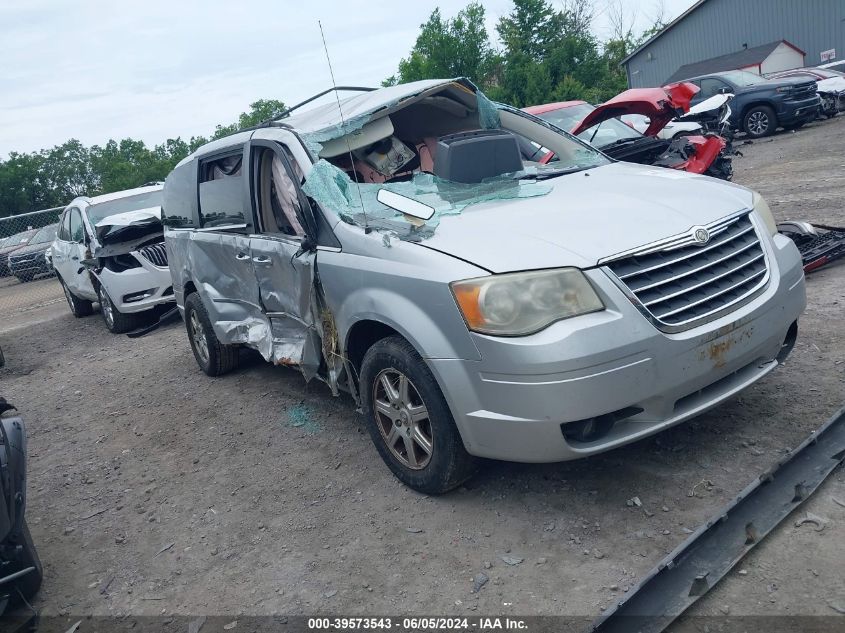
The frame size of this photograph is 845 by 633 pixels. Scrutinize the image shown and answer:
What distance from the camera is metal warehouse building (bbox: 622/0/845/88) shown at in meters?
32.5

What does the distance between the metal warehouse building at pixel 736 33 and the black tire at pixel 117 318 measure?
32604mm

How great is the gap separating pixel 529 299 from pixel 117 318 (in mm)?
7755

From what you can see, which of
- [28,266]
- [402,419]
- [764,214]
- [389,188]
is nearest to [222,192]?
[389,188]

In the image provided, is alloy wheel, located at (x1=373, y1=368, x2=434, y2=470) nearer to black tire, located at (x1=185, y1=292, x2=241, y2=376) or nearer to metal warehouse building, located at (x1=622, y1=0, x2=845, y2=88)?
black tire, located at (x1=185, y1=292, x2=241, y2=376)

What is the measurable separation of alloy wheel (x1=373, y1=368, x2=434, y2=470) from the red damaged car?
457cm

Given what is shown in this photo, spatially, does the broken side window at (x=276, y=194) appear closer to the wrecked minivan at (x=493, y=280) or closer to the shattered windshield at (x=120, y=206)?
the wrecked minivan at (x=493, y=280)

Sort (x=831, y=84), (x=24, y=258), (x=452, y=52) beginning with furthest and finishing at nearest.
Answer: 1. (x=452, y=52)
2. (x=24, y=258)
3. (x=831, y=84)

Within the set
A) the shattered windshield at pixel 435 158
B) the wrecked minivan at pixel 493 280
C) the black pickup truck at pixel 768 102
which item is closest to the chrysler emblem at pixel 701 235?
the wrecked minivan at pixel 493 280

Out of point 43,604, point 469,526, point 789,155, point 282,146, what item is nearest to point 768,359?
point 469,526

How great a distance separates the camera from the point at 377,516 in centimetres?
359

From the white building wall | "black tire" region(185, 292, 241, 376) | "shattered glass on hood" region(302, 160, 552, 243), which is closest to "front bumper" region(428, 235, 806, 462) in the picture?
"shattered glass on hood" region(302, 160, 552, 243)

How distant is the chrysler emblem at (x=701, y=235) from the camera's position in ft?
10.7

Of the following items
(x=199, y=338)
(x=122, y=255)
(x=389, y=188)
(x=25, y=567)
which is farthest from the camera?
(x=122, y=255)

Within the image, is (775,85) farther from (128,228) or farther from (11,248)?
(11,248)
